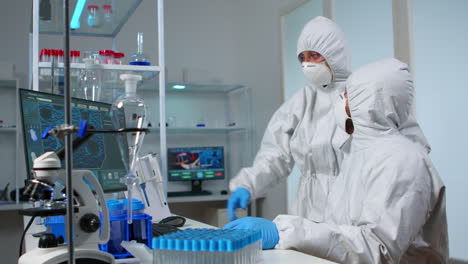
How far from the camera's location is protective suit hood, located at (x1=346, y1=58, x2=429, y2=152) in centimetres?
150

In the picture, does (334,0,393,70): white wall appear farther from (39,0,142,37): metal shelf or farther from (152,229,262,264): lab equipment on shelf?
(152,229,262,264): lab equipment on shelf

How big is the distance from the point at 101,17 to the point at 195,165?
241cm

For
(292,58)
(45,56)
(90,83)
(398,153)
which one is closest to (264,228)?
(398,153)

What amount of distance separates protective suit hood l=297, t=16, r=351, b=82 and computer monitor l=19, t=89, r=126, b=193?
4.12ft

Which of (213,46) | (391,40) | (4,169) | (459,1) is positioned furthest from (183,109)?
(459,1)

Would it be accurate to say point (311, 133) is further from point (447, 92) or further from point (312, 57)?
point (447, 92)

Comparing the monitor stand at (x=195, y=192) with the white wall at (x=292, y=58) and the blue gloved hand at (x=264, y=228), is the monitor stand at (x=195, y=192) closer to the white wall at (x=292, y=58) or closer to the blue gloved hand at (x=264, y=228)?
the white wall at (x=292, y=58)

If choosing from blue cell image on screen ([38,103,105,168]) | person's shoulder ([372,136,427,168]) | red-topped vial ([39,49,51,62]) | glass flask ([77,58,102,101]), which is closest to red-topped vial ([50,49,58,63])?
red-topped vial ([39,49,51,62])

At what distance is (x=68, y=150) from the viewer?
0.63 m

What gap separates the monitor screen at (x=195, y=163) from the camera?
15.1ft

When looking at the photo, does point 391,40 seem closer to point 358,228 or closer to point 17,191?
point 358,228

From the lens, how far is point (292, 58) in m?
4.44

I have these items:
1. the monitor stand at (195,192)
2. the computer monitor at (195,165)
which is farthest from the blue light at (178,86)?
the monitor stand at (195,192)

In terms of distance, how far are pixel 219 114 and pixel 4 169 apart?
2201mm
